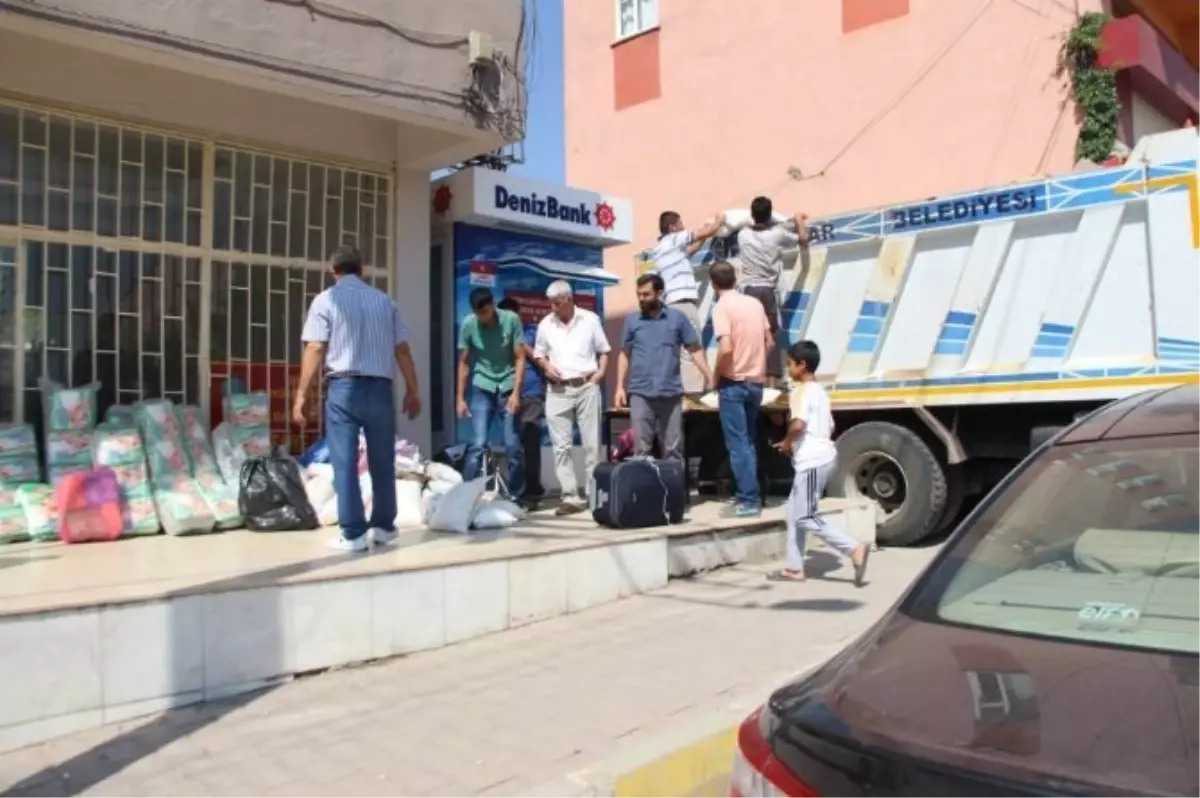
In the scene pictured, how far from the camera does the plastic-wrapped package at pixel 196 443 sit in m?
6.75

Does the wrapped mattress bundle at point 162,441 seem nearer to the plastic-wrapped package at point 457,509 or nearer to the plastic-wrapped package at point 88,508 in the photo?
the plastic-wrapped package at point 88,508

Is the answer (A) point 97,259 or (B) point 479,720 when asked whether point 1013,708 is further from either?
(A) point 97,259

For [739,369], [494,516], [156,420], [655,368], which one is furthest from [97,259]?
[739,369]

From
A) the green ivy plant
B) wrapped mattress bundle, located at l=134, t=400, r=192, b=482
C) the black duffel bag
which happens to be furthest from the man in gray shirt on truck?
the green ivy plant

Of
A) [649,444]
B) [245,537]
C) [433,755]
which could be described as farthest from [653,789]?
[649,444]

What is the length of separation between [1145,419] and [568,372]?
16.5 feet

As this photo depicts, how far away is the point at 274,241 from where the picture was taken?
7711mm

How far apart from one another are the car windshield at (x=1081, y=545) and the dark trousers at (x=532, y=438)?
509cm

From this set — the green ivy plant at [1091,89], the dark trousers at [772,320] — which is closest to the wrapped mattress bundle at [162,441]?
the dark trousers at [772,320]

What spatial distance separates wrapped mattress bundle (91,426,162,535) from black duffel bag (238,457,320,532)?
553mm

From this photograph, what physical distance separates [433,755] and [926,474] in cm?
541

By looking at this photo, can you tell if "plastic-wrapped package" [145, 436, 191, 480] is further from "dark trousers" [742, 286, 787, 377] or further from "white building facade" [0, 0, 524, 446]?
"dark trousers" [742, 286, 787, 377]

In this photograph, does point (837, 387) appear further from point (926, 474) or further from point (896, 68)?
point (896, 68)

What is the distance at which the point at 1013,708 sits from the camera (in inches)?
71.1
